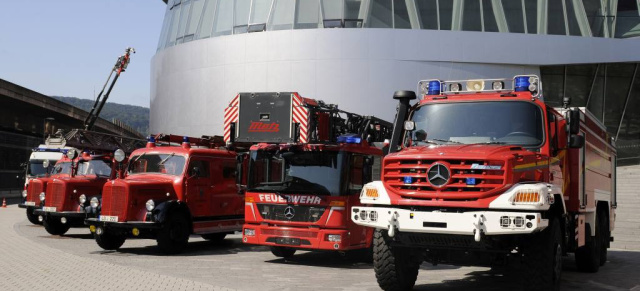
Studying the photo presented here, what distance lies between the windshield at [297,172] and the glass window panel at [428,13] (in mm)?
20459

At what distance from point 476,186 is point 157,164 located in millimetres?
9763

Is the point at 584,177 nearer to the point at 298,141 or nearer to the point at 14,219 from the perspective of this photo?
the point at 298,141

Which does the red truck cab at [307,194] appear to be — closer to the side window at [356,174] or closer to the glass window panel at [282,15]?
the side window at [356,174]

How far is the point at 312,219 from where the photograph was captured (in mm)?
13805

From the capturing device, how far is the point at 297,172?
46.6 ft

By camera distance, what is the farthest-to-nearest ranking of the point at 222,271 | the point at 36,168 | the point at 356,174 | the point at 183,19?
the point at 183,19, the point at 36,168, the point at 356,174, the point at 222,271

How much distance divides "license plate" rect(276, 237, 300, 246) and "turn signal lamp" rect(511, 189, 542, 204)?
594 centimetres

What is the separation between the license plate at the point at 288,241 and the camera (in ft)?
45.1

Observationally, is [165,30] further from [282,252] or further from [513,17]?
[282,252]

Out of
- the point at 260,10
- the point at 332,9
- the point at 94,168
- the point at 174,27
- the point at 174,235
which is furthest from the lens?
the point at 174,27

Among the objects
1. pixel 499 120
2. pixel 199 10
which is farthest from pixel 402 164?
pixel 199 10

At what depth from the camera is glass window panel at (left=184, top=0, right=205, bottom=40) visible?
127 feet

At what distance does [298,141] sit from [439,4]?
2091 cm

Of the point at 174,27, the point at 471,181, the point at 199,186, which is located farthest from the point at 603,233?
the point at 174,27
